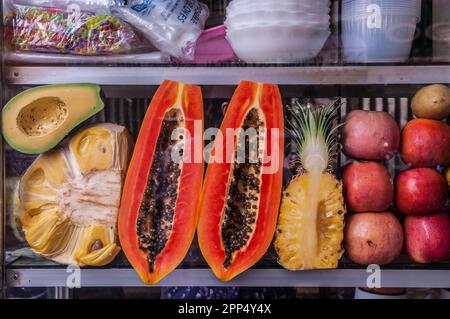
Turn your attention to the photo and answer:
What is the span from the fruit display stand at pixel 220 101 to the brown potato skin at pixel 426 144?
0.04 meters

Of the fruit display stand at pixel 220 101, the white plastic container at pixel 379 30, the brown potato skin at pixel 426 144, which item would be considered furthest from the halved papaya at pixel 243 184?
the brown potato skin at pixel 426 144

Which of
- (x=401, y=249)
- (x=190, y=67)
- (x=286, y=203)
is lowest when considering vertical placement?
(x=401, y=249)

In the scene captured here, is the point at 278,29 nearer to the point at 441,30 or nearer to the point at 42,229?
the point at 441,30

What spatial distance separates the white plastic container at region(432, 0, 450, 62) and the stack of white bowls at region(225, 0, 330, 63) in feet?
1.20

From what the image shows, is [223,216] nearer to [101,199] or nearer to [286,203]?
[286,203]

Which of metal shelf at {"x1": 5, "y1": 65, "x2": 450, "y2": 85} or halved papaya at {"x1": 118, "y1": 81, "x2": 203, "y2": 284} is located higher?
metal shelf at {"x1": 5, "y1": 65, "x2": 450, "y2": 85}

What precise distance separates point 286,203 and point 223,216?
205 millimetres

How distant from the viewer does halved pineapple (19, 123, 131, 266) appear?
181 cm

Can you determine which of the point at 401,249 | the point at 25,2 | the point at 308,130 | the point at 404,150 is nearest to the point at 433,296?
the point at 401,249

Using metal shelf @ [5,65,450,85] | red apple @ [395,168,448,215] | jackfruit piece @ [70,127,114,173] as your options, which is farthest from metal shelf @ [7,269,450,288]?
metal shelf @ [5,65,450,85]

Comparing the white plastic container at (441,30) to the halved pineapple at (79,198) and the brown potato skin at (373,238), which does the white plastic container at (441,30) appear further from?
the halved pineapple at (79,198)

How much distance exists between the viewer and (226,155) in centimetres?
183

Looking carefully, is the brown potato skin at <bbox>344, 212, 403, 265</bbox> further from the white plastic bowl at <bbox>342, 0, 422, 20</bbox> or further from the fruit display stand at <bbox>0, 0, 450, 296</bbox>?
the white plastic bowl at <bbox>342, 0, 422, 20</bbox>

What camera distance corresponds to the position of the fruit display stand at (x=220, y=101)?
1815 millimetres
